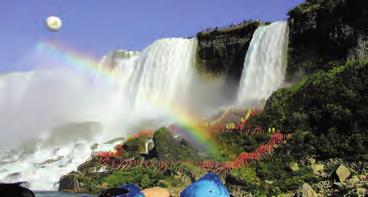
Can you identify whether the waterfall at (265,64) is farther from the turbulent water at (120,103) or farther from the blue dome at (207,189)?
the blue dome at (207,189)

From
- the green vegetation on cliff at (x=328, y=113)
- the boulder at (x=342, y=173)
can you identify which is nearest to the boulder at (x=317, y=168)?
the green vegetation on cliff at (x=328, y=113)

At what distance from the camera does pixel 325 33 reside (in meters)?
33.3

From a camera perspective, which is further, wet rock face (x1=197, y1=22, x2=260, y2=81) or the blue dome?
wet rock face (x1=197, y1=22, x2=260, y2=81)

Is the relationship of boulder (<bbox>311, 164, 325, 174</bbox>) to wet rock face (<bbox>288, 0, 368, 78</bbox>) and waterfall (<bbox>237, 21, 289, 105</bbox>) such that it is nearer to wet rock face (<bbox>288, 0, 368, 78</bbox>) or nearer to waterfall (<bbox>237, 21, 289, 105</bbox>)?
wet rock face (<bbox>288, 0, 368, 78</bbox>)

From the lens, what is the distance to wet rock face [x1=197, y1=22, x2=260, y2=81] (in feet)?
135

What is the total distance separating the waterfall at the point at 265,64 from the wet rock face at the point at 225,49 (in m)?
3.40

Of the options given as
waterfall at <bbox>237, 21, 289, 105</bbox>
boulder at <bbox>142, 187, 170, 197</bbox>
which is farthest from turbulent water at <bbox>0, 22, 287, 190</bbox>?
boulder at <bbox>142, 187, 170, 197</bbox>

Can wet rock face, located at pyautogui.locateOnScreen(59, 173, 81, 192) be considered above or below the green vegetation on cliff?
below

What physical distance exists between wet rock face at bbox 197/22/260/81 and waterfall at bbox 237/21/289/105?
340cm

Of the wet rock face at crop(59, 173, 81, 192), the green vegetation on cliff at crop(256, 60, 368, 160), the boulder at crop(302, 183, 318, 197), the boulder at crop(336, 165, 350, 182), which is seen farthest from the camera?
the wet rock face at crop(59, 173, 81, 192)

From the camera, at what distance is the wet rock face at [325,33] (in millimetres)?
30750

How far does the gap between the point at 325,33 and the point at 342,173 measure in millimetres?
17080

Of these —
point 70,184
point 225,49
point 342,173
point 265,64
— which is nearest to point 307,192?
point 342,173

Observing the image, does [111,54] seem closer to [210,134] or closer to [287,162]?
[210,134]
